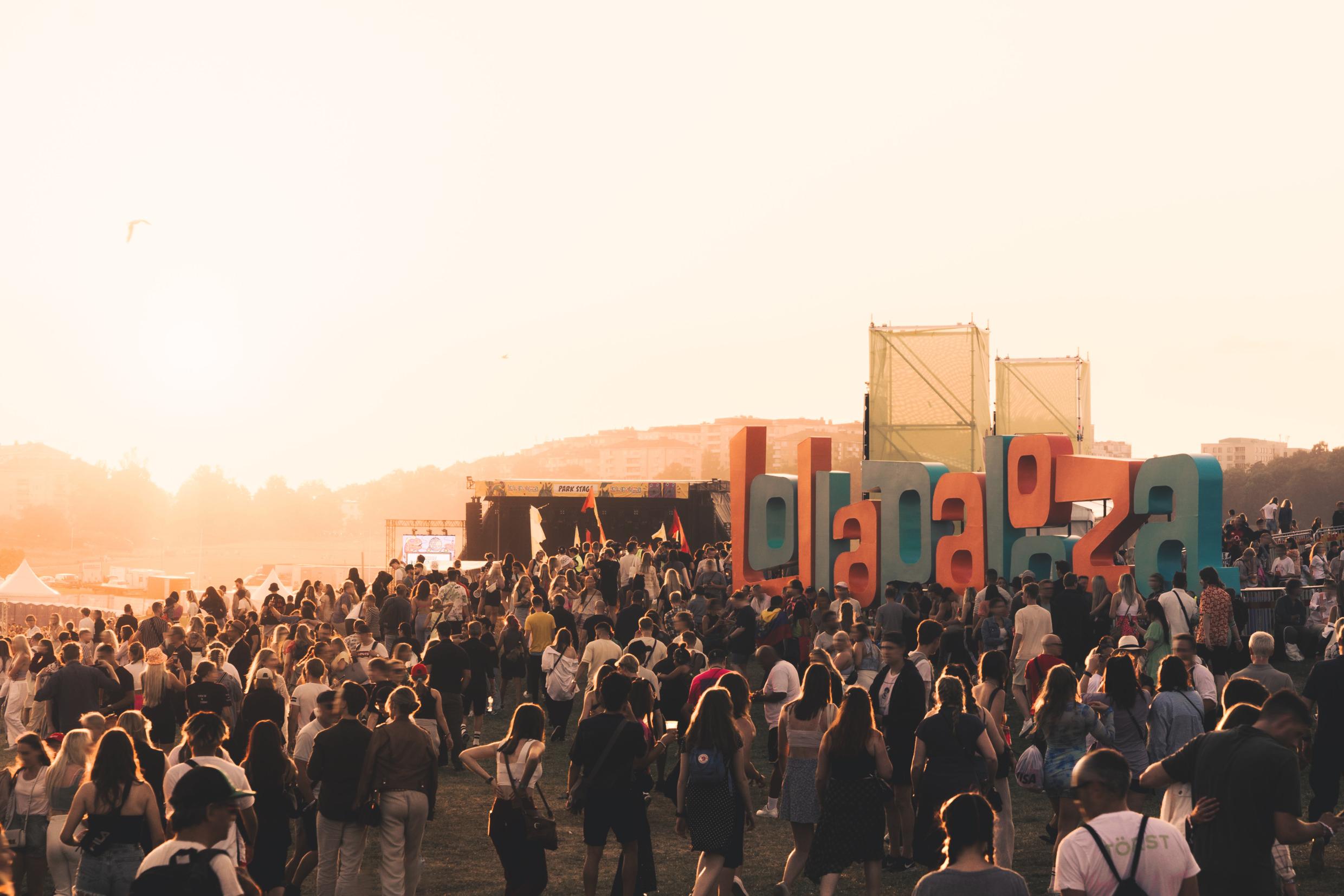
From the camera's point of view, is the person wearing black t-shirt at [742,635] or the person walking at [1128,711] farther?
the person wearing black t-shirt at [742,635]

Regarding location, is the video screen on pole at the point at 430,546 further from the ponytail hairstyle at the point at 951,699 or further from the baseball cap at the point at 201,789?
the baseball cap at the point at 201,789

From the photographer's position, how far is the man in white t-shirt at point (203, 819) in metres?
4.76

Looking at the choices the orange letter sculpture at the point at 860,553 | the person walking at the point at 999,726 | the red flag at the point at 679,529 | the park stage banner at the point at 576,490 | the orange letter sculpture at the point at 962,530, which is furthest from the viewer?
the park stage banner at the point at 576,490

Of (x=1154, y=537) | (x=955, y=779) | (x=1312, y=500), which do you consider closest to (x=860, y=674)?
(x=955, y=779)

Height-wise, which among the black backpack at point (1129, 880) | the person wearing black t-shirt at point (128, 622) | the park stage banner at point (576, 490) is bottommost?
the person wearing black t-shirt at point (128, 622)

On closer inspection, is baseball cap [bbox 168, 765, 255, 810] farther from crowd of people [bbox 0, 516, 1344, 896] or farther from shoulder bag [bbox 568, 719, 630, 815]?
shoulder bag [bbox 568, 719, 630, 815]

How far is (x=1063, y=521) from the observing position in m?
20.2

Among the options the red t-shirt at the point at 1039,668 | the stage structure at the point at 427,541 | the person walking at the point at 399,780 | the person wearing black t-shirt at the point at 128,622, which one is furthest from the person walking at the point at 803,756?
the stage structure at the point at 427,541

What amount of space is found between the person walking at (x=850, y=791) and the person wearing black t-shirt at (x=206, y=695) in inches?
186

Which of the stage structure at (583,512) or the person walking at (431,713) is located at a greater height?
the stage structure at (583,512)

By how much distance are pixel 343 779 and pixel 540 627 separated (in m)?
8.01

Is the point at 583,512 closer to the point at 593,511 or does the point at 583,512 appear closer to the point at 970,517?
the point at 593,511

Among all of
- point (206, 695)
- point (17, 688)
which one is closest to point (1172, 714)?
point (206, 695)

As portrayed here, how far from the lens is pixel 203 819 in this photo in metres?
4.83
